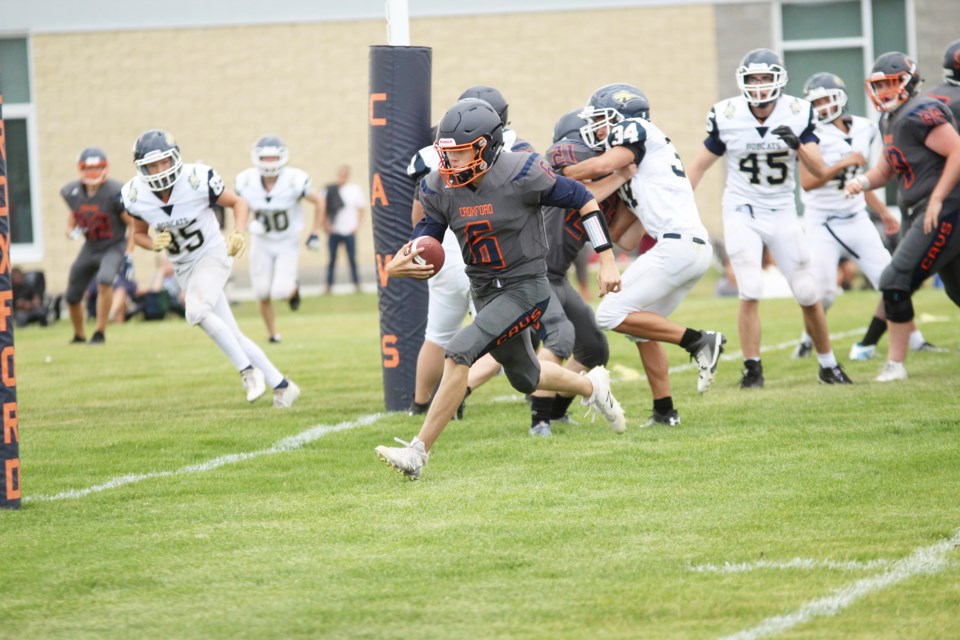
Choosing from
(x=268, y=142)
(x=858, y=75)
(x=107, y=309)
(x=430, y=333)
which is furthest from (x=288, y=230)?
(x=858, y=75)

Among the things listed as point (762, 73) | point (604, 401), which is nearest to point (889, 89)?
point (762, 73)

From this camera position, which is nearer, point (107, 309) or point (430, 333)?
point (430, 333)

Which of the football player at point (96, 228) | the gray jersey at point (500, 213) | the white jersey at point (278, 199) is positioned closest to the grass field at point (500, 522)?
the gray jersey at point (500, 213)

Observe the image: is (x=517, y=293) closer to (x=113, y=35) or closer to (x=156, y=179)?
(x=156, y=179)

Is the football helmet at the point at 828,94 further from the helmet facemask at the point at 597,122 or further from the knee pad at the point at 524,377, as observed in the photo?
the knee pad at the point at 524,377

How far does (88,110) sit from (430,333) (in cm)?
1668

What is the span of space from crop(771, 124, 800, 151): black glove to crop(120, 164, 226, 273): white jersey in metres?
3.59

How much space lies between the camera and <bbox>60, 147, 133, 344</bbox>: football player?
1409 centimetres

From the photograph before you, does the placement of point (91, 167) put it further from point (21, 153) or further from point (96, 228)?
point (21, 153)

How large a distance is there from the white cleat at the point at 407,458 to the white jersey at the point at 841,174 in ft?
15.9

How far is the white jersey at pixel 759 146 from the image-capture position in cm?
858

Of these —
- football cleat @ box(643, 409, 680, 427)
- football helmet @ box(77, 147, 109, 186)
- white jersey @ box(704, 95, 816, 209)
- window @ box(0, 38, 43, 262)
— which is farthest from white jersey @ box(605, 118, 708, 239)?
window @ box(0, 38, 43, 262)

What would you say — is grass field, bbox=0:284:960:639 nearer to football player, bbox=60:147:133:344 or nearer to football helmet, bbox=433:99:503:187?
football helmet, bbox=433:99:503:187

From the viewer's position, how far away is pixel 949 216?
819cm
